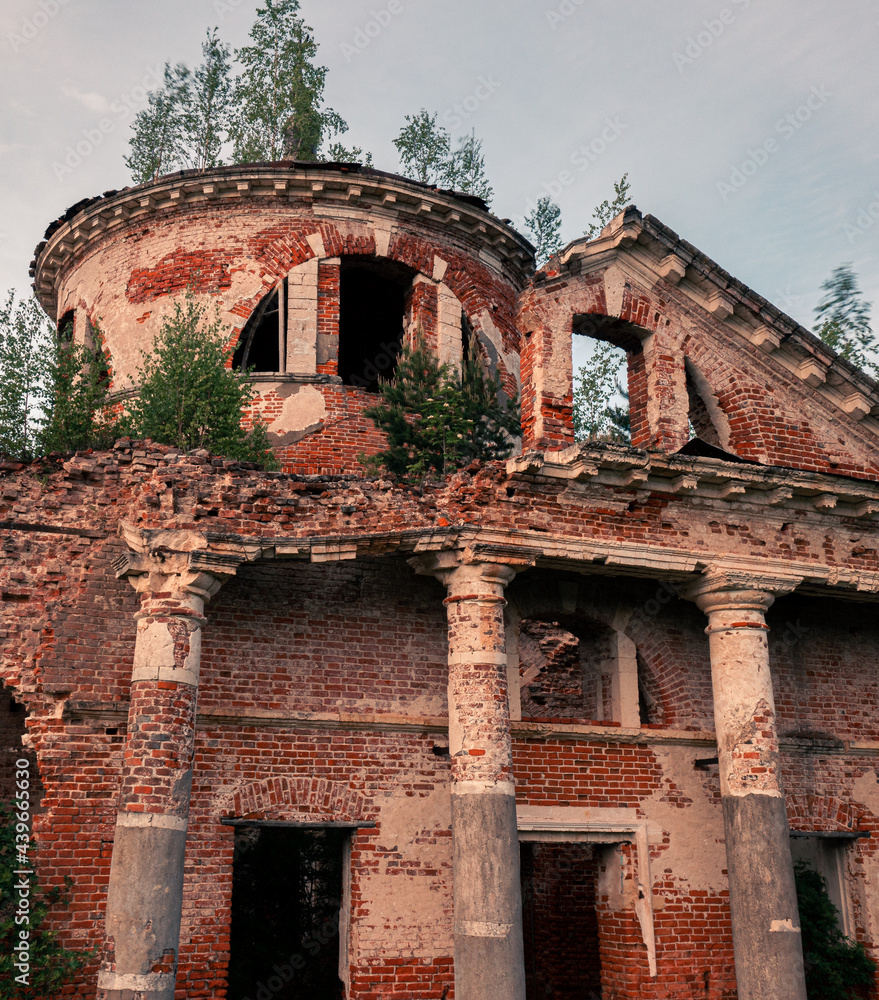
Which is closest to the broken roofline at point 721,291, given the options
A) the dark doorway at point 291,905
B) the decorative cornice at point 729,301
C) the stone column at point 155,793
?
the decorative cornice at point 729,301

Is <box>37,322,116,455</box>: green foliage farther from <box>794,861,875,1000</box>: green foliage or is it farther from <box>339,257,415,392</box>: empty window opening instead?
<box>794,861,875,1000</box>: green foliage

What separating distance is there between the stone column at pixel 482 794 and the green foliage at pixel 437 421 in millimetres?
3267

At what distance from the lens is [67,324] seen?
15914 mm

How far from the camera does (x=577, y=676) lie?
43.5ft

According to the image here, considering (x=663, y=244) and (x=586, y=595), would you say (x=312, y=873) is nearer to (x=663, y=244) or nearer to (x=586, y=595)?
(x=586, y=595)

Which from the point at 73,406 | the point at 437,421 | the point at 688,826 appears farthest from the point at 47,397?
the point at 688,826

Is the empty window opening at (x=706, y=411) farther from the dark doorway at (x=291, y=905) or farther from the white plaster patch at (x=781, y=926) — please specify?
the dark doorway at (x=291, y=905)

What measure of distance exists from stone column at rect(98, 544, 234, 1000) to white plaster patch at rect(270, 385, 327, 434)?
567 cm

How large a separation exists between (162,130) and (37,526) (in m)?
20.0

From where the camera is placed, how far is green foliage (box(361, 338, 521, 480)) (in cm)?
1214

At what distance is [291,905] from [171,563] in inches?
220

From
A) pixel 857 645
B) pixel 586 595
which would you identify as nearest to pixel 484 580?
pixel 586 595

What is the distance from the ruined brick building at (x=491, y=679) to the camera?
8.16 m

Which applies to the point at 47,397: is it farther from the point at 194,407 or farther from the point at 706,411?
the point at 706,411
